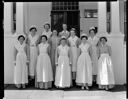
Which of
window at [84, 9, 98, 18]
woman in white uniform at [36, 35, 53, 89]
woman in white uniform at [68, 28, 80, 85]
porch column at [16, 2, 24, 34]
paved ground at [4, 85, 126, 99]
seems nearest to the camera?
paved ground at [4, 85, 126, 99]

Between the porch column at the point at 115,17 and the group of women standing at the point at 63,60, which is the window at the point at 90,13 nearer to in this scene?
the porch column at the point at 115,17

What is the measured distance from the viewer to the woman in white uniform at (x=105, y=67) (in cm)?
923

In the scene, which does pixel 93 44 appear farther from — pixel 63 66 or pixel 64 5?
pixel 64 5

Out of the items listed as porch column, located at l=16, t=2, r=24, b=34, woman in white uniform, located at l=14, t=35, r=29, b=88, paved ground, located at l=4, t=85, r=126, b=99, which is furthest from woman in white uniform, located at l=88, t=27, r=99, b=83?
porch column, located at l=16, t=2, r=24, b=34

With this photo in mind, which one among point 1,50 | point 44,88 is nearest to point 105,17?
point 44,88

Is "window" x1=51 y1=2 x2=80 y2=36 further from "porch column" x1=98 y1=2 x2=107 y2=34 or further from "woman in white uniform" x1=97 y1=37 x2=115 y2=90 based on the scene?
"woman in white uniform" x1=97 y1=37 x2=115 y2=90

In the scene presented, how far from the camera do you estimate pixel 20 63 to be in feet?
31.0

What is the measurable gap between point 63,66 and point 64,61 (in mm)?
143

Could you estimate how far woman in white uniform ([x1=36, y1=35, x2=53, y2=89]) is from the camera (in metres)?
9.34

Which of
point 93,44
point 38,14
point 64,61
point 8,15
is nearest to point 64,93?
point 64,61

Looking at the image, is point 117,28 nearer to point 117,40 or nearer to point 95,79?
point 117,40

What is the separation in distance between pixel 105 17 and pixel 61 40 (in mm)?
1764

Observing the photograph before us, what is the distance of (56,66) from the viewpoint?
9.43 metres

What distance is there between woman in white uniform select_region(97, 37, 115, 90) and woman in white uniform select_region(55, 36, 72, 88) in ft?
2.94
